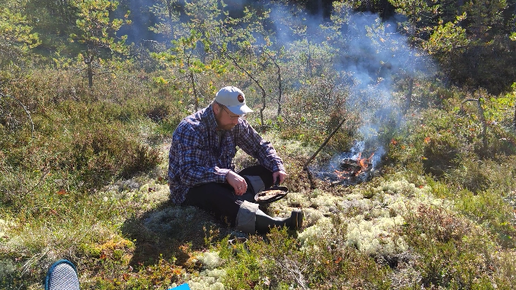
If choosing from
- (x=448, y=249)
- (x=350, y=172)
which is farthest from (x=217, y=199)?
(x=350, y=172)

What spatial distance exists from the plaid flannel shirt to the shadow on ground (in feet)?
0.83

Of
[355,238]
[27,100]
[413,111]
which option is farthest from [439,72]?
[27,100]

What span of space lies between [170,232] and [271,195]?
1.20 meters

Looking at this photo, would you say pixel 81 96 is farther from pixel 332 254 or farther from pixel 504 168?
pixel 504 168

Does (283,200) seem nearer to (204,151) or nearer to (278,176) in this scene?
(278,176)

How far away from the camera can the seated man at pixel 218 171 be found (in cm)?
328

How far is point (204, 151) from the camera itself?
362cm

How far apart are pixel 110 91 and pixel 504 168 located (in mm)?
8627

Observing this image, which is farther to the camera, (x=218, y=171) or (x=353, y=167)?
(x=353, y=167)

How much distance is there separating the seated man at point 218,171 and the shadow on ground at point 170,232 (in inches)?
5.2

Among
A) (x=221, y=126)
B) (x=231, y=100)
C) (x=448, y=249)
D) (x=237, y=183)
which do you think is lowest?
(x=237, y=183)

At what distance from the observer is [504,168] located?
5.09 metres

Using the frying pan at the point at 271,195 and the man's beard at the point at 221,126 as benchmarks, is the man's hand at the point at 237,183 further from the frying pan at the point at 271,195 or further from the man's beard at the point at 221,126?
the man's beard at the point at 221,126

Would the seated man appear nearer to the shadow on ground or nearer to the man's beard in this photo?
the man's beard
